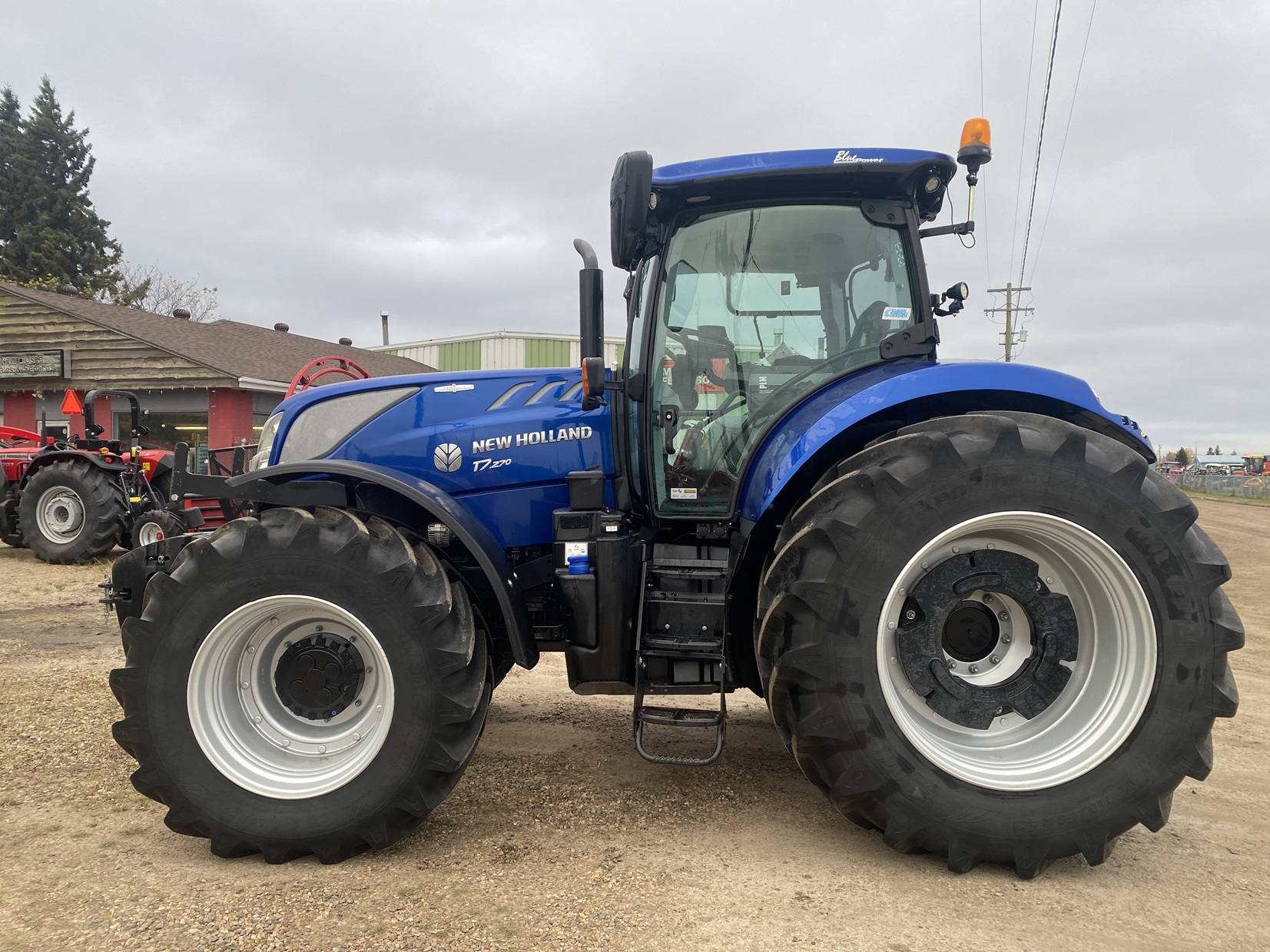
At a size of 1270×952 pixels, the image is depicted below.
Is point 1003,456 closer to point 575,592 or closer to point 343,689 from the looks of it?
point 575,592

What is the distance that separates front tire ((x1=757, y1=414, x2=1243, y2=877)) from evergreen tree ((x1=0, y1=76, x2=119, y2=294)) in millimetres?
34971

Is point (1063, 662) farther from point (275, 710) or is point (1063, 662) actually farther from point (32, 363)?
point (32, 363)

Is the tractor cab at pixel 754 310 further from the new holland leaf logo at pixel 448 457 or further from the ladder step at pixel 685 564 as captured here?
the new holland leaf logo at pixel 448 457

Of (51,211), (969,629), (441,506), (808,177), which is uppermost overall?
(51,211)

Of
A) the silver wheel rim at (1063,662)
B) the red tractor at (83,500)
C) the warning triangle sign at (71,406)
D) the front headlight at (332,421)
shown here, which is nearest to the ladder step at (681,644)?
the silver wheel rim at (1063,662)

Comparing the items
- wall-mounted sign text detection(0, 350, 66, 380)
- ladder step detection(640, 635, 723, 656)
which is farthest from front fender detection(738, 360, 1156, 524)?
wall-mounted sign text detection(0, 350, 66, 380)

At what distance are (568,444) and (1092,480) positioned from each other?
1912mm

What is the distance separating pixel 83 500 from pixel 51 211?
28.5 m

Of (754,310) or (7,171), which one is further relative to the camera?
(7,171)

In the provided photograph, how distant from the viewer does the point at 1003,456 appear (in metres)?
2.64

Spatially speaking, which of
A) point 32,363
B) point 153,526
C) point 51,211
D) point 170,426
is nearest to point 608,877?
point 153,526

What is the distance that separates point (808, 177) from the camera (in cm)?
315

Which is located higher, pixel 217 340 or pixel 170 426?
pixel 217 340

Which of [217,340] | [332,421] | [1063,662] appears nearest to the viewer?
[1063,662]
